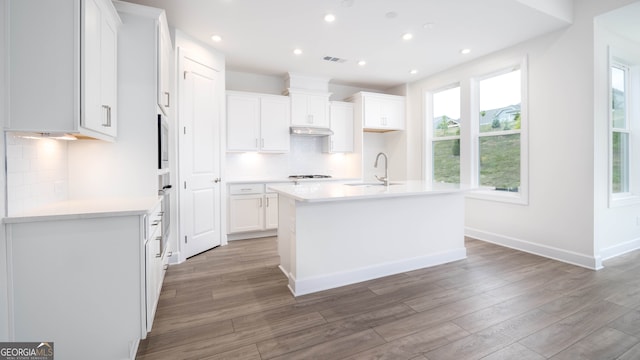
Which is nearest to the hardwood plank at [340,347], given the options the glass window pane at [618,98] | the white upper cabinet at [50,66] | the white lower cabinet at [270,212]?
the white upper cabinet at [50,66]

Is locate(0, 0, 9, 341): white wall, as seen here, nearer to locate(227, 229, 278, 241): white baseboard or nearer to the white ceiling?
the white ceiling

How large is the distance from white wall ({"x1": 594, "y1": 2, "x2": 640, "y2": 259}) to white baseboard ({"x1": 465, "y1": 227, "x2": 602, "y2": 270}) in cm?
16

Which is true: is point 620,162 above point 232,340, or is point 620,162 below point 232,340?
above

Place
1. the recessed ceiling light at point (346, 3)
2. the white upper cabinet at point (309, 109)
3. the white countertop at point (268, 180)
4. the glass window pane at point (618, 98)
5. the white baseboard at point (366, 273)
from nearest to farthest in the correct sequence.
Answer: the white baseboard at point (366, 273), the recessed ceiling light at point (346, 3), the glass window pane at point (618, 98), the white countertop at point (268, 180), the white upper cabinet at point (309, 109)

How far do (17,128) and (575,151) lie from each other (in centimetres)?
486

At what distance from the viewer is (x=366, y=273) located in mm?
2830

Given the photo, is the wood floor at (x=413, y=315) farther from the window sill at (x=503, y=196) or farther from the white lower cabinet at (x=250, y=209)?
the white lower cabinet at (x=250, y=209)

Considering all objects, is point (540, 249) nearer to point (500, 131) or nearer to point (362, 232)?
point (500, 131)

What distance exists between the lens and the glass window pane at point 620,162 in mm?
A: 3672

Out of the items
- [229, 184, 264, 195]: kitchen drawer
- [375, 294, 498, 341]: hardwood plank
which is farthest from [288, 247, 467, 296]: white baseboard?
[229, 184, 264, 195]: kitchen drawer

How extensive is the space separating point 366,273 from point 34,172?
2670 millimetres

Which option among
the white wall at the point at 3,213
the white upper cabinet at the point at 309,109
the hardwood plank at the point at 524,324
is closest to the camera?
the white wall at the point at 3,213

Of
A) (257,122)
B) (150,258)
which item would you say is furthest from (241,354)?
(257,122)

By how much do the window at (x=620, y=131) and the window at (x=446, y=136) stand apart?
6.01 feet
